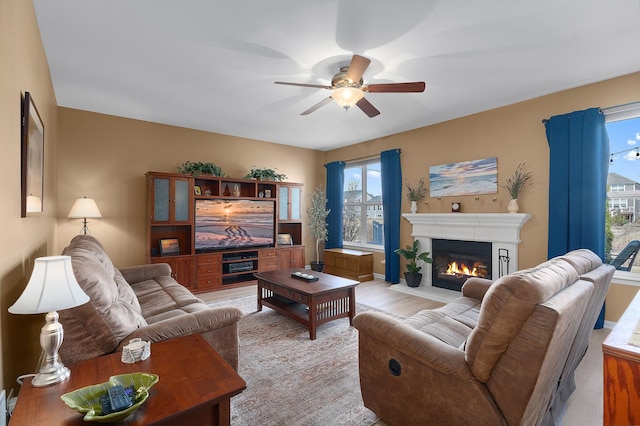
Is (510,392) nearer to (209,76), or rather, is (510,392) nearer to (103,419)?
(103,419)

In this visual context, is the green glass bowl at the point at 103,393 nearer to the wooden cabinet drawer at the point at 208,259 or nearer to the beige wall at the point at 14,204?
the beige wall at the point at 14,204

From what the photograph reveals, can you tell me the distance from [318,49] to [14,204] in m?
2.45

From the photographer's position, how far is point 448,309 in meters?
2.47

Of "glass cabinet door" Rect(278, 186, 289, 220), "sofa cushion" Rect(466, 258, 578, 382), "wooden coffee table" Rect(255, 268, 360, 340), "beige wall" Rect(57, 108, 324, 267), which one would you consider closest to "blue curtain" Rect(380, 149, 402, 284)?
"glass cabinet door" Rect(278, 186, 289, 220)

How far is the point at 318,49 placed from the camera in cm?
272

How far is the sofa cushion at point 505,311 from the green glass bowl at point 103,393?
1.45 meters

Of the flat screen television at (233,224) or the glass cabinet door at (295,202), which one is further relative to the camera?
the glass cabinet door at (295,202)

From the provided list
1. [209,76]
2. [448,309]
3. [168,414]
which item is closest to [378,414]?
[448,309]

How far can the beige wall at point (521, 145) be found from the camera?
3.34 metres

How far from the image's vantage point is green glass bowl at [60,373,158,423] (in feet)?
3.39

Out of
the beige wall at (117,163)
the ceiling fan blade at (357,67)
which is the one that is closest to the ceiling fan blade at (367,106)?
the ceiling fan blade at (357,67)

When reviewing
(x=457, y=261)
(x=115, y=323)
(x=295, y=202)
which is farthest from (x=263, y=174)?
(x=115, y=323)

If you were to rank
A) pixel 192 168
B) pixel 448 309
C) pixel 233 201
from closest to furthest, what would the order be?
pixel 448 309, pixel 192 168, pixel 233 201

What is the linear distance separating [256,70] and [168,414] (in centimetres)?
302
